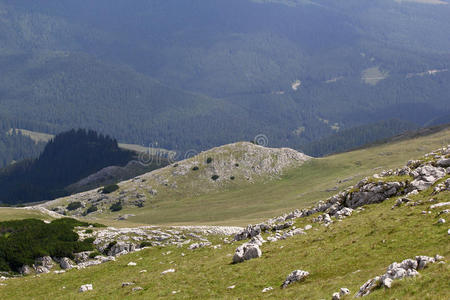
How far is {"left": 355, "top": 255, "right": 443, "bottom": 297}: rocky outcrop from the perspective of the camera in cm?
2831

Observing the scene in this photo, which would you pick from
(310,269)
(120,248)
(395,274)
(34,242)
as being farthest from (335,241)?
(34,242)

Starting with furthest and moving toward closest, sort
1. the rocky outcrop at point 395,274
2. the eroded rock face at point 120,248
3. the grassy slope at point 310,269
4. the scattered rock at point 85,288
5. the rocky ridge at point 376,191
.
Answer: the eroded rock face at point 120,248 < the rocky ridge at point 376,191 < the scattered rock at point 85,288 < the grassy slope at point 310,269 < the rocky outcrop at point 395,274

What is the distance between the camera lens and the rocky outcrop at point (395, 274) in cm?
2831

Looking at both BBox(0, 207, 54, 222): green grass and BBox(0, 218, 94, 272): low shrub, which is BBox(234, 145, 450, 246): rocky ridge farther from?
BBox(0, 207, 54, 222): green grass

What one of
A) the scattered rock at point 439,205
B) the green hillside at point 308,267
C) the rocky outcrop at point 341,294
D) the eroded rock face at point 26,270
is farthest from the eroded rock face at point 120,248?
the rocky outcrop at point 341,294

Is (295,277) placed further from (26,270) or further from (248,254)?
(26,270)

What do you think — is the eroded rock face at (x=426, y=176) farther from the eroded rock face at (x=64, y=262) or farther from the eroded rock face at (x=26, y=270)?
the eroded rock face at (x=26, y=270)

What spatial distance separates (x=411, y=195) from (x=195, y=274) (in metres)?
22.2

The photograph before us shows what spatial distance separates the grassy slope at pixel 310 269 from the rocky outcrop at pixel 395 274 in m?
0.71

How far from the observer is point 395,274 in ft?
95.3

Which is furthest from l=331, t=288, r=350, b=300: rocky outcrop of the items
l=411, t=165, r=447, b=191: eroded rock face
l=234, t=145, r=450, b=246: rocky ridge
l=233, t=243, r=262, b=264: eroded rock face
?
l=411, t=165, r=447, b=191: eroded rock face

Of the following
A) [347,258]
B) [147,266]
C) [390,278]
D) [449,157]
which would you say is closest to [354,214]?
[449,157]

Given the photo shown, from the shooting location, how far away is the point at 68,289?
169 feet

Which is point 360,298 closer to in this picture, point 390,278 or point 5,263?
point 390,278
